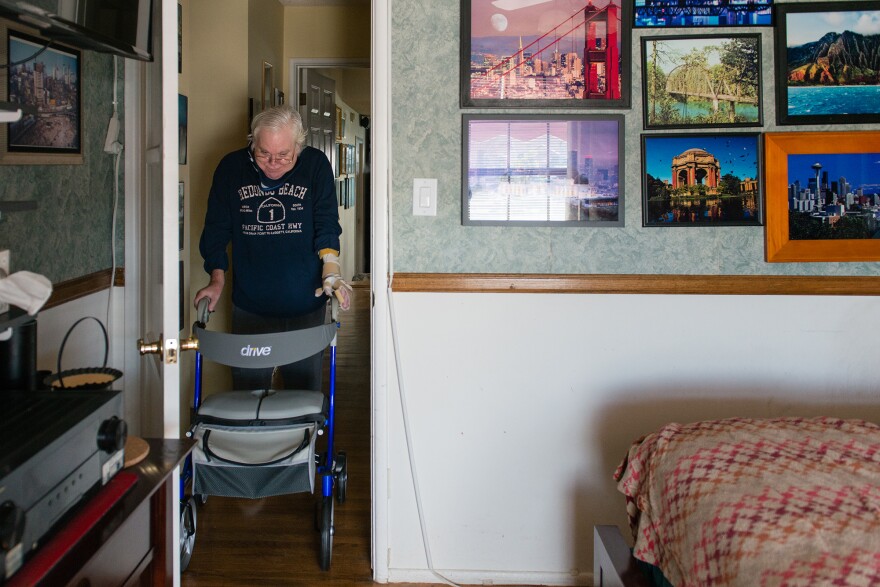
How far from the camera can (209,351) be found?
2639 mm

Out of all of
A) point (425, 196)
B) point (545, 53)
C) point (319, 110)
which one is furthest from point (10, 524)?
point (319, 110)

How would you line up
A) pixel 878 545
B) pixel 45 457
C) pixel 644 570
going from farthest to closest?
1. pixel 644 570
2. pixel 878 545
3. pixel 45 457

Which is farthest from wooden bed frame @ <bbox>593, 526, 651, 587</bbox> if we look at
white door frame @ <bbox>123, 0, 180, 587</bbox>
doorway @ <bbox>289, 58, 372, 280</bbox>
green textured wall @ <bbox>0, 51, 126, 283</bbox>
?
doorway @ <bbox>289, 58, 372, 280</bbox>

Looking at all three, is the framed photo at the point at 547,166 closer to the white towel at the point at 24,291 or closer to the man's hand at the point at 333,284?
the man's hand at the point at 333,284

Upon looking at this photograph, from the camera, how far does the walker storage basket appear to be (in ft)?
8.95

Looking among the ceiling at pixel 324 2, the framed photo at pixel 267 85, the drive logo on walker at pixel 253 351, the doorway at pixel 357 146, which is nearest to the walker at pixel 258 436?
the drive logo on walker at pixel 253 351

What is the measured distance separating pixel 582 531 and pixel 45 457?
2.03 m

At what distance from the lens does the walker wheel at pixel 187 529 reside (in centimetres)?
280

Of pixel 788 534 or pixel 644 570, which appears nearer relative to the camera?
pixel 788 534

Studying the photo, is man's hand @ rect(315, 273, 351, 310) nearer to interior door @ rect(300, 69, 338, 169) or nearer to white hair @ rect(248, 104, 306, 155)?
white hair @ rect(248, 104, 306, 155)

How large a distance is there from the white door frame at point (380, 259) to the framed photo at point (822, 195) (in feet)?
3.90

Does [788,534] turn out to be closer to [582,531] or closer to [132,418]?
[582,531]

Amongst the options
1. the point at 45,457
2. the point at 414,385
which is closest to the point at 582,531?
the point at 414,385

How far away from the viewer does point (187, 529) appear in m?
2.86
